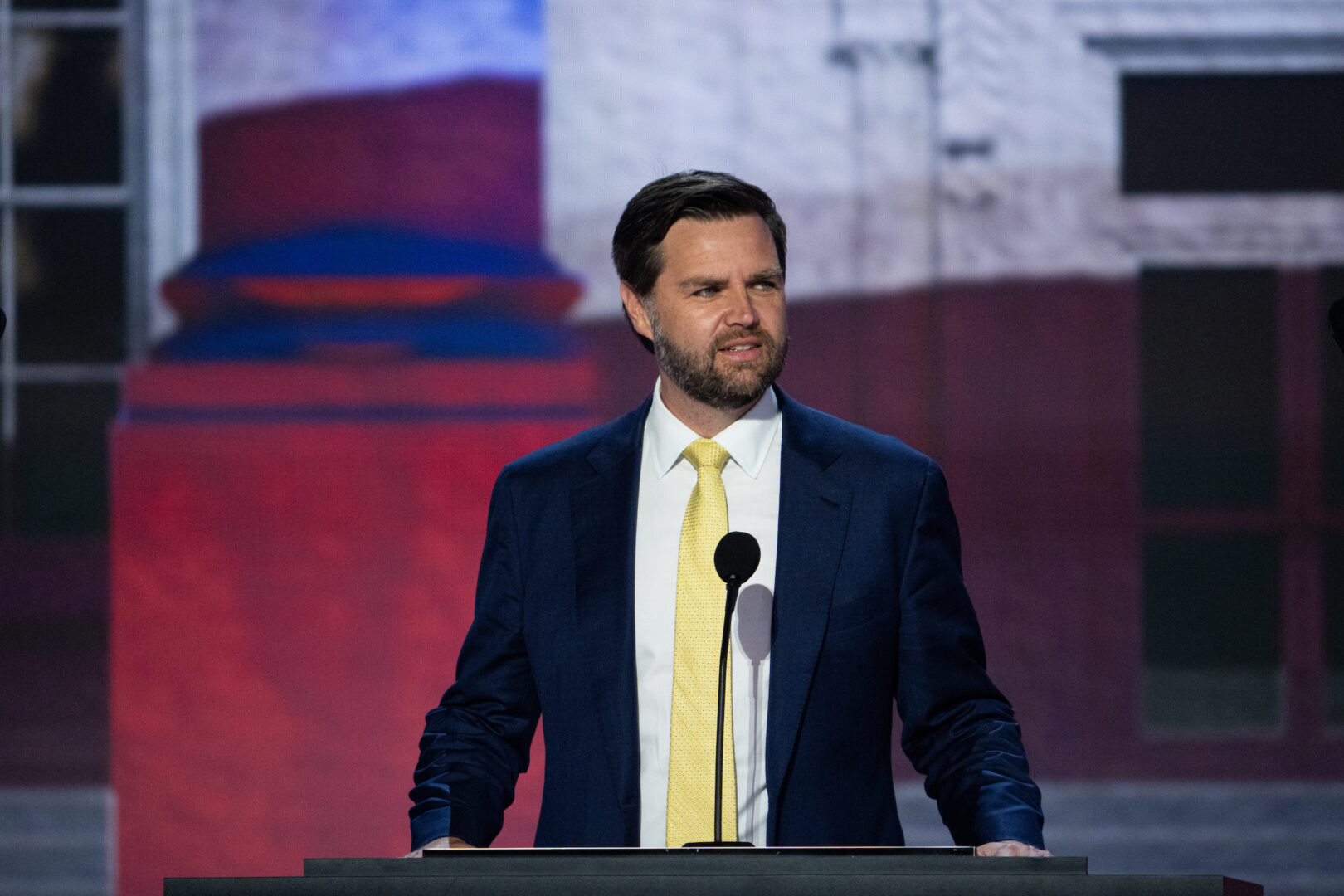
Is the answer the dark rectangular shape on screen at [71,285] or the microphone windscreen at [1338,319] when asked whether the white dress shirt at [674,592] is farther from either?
the dark rectangular shape on screen at [71,285]

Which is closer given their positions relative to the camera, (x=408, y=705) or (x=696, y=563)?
(x=696, y=563)

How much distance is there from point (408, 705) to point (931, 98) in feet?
6.11

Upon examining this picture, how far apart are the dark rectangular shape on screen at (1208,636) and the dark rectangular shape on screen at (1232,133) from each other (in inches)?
33.9

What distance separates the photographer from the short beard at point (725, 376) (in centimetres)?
171

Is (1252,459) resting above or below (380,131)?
below

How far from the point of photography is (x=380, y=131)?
3516 mm

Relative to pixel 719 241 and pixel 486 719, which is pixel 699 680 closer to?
pixel 486 719

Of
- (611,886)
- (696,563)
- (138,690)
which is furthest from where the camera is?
(138,690)

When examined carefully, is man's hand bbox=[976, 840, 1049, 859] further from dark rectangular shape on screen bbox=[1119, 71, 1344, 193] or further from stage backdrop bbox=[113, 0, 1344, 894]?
dark rectangular shape on screen bbox=[1119, 71, 1344, 193]

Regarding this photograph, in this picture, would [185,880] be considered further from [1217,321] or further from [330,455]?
[1217,321]

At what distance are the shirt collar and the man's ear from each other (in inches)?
3.3

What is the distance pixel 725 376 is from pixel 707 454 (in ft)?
0.34

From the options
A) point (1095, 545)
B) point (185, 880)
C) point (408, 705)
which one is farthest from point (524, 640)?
point (1095, 545)

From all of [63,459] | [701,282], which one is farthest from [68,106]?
[701,282]
